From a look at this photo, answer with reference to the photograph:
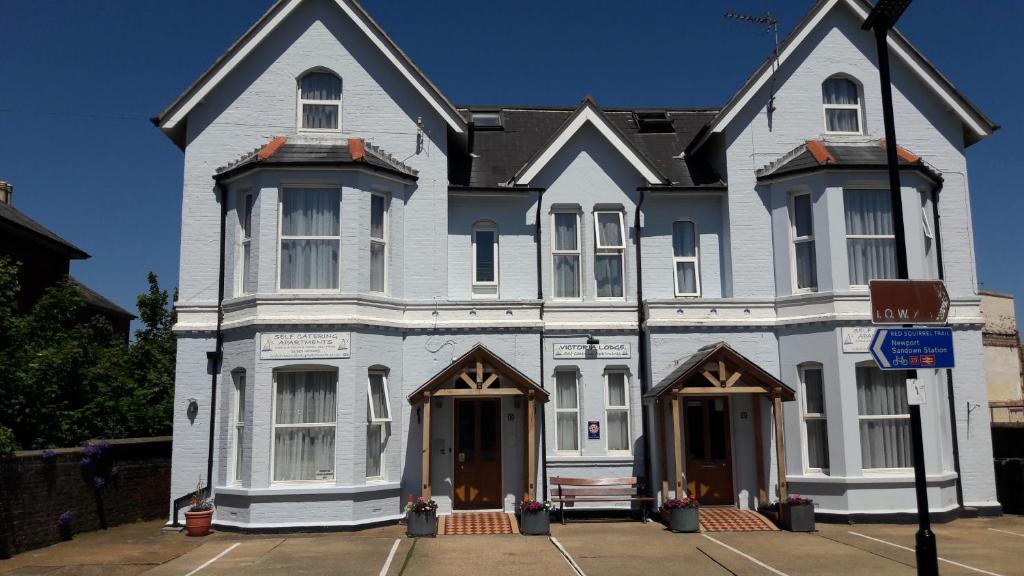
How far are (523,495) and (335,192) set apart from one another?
7600 mm

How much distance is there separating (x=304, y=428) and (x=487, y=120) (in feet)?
32.2

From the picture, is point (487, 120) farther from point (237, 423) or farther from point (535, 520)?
point (535, 520)

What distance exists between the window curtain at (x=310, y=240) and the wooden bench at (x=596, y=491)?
A: 642 cm

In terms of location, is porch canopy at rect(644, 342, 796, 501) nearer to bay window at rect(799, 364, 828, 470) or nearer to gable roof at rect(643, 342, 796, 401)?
gable roof at rect(643, 342, 796, 401)

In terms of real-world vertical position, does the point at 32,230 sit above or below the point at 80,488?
above

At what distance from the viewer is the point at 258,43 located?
17766 millimetres

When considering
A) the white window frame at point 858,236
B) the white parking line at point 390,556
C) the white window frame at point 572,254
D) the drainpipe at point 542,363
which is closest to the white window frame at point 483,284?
the drainpipe at point 542,363

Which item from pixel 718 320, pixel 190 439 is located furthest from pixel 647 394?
pixel 190 439

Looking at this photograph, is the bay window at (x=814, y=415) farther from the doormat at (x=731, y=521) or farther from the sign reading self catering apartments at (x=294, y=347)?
the sign reading self catering apartments at (x=294, y=347)

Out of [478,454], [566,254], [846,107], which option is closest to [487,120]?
[566,254]

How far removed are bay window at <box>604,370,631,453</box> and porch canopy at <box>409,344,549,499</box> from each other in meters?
2.00

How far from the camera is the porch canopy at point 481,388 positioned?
16.2 meters

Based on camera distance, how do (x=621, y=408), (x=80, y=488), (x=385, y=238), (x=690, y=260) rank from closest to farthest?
(x=80, y=488) → (x=385, y=238) → (x=621, y=408) → (x=690, y=260)

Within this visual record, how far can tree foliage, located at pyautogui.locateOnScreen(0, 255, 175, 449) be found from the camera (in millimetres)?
16172
